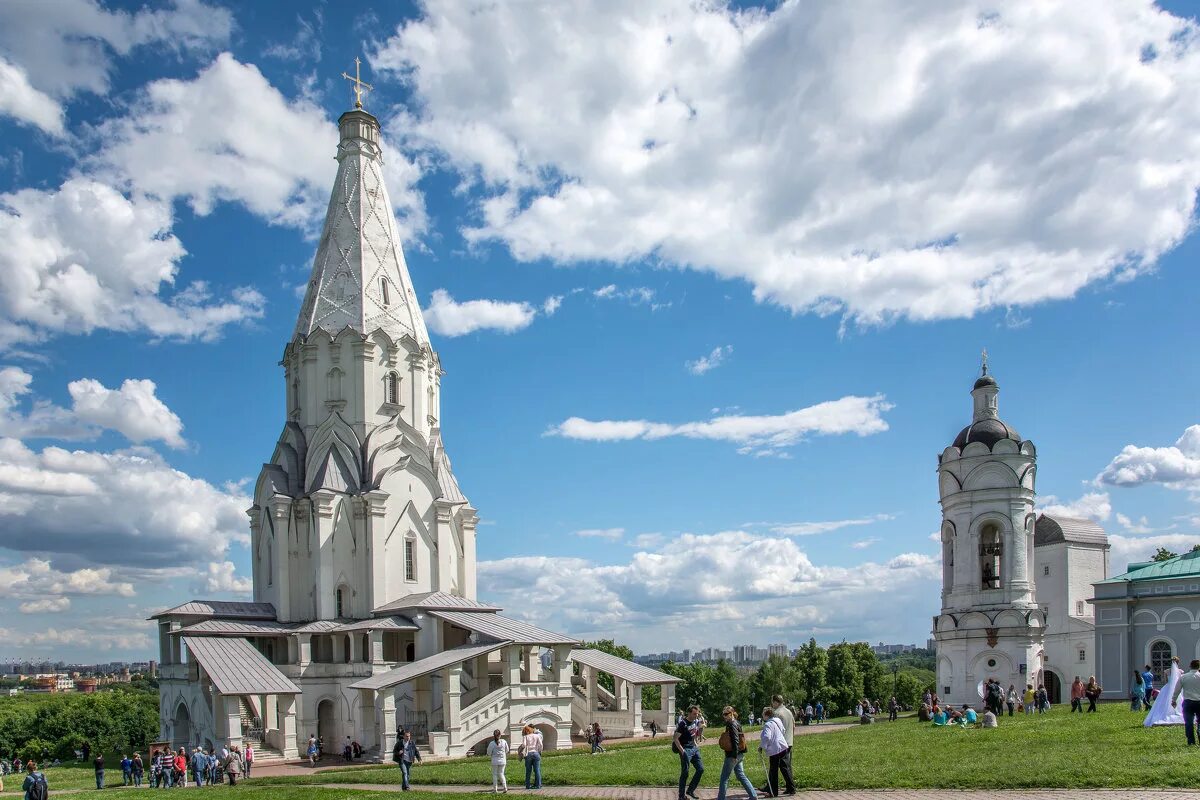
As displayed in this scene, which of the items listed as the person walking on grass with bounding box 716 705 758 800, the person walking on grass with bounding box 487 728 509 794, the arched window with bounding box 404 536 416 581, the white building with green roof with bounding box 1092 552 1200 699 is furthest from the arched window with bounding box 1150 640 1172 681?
the person walking on grass with bounding box 716 705 758 800

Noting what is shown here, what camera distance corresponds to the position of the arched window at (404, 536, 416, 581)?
41.1m

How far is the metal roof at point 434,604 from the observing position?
37.2m

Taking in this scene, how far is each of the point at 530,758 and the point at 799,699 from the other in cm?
5118

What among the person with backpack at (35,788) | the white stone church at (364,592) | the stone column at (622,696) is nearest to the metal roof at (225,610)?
the white stone church at (364,592)

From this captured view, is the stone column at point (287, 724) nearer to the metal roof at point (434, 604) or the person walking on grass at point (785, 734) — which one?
the metal roof at point (434, 604)

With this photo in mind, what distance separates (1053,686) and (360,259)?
114ft

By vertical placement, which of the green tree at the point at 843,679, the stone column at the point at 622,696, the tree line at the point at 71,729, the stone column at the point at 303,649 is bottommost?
the tree line at the point at 71,729

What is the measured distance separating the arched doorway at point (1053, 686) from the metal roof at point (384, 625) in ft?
84.8

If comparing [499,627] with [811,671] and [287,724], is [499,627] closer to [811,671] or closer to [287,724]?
[287,724]

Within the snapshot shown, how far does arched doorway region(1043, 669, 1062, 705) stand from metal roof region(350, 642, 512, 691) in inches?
935

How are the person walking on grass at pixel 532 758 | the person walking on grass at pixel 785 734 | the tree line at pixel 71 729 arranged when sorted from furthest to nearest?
the tree line at pixel 71 729, the person walking on grass at pixel 532 758, the person walking on grass at pixel 785 734

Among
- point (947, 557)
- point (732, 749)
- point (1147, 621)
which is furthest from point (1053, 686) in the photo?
point (732, 749)

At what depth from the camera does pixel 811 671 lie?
62906mm

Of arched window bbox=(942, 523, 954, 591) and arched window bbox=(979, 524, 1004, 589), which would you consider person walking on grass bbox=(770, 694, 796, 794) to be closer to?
arched window bbox=(979, 524, 1004, 589)
